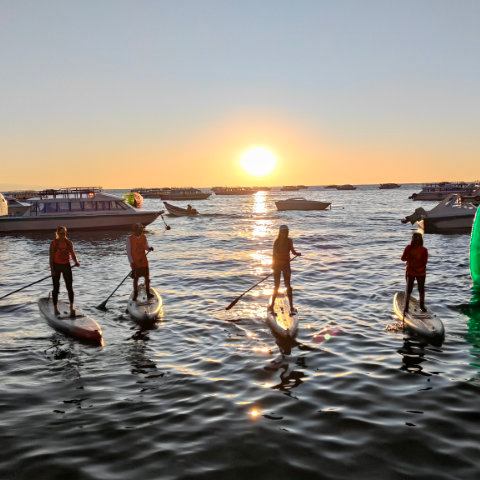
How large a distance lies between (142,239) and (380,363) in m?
7.21

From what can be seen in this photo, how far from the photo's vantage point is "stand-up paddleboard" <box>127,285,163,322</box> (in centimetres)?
1217

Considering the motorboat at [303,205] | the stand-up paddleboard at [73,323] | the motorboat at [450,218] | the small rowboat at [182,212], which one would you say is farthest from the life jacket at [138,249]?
the motorboat at [303,205]

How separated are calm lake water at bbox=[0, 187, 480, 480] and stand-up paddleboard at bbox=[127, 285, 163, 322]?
0.33 metres

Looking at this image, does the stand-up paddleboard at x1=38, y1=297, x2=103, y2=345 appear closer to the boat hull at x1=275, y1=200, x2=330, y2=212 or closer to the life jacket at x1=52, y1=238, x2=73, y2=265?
the life jacket at x1=52, y1=238, x2=73, y2=265

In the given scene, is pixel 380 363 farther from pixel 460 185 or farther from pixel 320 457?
pixel 460 185

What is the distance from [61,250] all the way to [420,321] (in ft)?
29.0

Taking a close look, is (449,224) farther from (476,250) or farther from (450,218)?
(476,250)

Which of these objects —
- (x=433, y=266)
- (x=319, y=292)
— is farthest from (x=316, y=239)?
(x=319, y=292)

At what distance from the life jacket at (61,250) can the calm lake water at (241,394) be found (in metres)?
1.87

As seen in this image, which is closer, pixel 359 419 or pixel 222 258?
pixel 359 419

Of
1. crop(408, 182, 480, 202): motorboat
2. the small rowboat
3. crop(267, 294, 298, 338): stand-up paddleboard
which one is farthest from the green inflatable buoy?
crop(408, 182, 480, 202): motorboat

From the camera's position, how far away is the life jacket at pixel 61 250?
1135 cm

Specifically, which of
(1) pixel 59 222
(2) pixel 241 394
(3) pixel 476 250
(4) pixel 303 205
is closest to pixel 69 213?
(1) pixel 59 222

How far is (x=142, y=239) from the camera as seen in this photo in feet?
42.8
